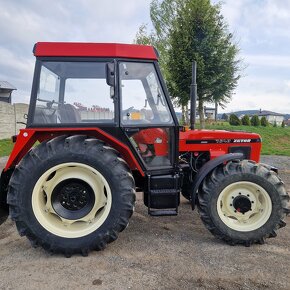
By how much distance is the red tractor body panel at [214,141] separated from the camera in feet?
14.2

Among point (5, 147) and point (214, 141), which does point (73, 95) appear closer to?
point (214, 141)

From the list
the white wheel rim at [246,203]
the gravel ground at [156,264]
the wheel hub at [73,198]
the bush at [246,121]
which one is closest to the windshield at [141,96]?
the wheel hub at [73,198]

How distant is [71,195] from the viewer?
364 cm

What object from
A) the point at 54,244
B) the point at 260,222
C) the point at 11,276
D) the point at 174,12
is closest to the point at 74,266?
the point at 54,244

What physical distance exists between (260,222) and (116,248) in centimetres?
174

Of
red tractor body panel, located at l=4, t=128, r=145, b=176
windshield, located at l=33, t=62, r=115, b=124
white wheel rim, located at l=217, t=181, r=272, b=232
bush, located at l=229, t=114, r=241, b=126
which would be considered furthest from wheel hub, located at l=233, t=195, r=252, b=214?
bush, located at l=229, t=114, r=241, b=126

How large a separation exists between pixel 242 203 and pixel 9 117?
14301 mm

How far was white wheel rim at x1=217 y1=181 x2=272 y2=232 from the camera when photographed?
12.4ft

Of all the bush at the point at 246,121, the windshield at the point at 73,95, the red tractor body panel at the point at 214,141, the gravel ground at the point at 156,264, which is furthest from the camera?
the bush at the point at 246,121

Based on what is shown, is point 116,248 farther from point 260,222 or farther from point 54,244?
point 260,222

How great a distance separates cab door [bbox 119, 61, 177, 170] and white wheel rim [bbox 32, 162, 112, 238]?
624 millimetres

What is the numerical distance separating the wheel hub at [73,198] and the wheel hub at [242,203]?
172 cm

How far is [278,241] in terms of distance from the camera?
3.85m

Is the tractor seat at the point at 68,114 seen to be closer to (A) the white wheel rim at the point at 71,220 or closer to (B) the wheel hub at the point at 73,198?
(A) the white wheel rim at the point at 71,220
